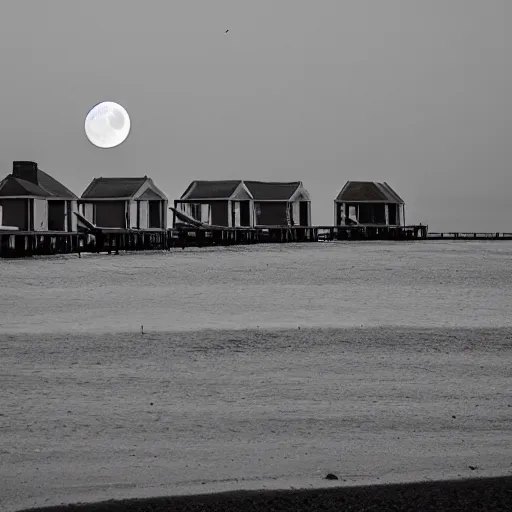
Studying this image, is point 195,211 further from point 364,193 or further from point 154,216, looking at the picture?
point 364,193

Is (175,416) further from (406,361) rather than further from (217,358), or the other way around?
(406,361)

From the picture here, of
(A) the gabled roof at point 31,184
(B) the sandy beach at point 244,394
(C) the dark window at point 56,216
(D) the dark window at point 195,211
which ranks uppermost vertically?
(A) the gabled roof at point 31,184

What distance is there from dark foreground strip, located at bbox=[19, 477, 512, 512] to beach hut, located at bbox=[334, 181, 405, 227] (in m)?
71.1

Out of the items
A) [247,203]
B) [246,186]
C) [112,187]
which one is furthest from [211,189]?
[112,187]

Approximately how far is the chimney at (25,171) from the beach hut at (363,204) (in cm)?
3737

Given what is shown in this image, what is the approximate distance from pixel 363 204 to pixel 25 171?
3943 centimetres

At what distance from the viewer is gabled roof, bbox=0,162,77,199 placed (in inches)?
1718

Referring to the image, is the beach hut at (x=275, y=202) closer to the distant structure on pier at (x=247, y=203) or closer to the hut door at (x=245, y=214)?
the distant structure on pier at (x=247, y=203)

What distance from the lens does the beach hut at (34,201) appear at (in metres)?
43.4

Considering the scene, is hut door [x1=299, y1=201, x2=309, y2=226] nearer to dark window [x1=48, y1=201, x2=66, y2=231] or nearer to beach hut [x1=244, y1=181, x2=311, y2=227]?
beach hut [x1=244, y1=181, x2=311, y2=227]

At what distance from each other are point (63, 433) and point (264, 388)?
278 cm

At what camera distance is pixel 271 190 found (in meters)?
69.2

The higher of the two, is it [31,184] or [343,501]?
[31,184]

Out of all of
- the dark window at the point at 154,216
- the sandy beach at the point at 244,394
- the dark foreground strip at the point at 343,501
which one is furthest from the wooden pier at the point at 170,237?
the dark foreground strip at the point at 343,501
